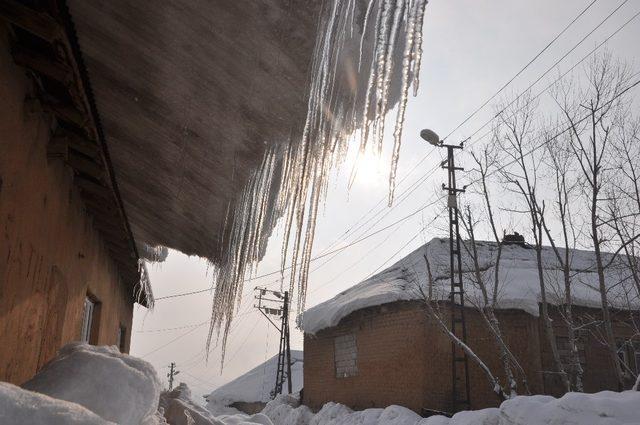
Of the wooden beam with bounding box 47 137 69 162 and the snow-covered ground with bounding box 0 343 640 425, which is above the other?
the wooden beam with bounding box 47 137 69 162

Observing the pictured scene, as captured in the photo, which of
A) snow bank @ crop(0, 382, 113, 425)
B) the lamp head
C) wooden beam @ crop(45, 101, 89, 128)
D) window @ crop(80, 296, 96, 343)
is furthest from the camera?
the lamp head

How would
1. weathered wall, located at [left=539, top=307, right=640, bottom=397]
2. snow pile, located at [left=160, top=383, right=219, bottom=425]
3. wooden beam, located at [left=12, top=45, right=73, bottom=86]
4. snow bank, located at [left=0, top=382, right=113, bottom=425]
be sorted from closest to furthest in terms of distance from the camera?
snow bank, located at [left=0, top=382, right=113, bottom=425] → wooden beam, located at [left=12, top=45, right=73, bottom=86] → snow pile, located at [left=160, top=383, right=219, bottom=425] → weathered wall, located at [left=539, top=307, right=640, bottom=397]

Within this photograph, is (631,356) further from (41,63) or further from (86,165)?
(41,63)

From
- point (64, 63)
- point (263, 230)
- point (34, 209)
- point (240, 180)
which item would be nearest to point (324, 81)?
point (64, 63)

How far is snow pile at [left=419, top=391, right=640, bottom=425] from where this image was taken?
6121 millimetres

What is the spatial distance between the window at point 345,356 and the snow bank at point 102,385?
14941mm

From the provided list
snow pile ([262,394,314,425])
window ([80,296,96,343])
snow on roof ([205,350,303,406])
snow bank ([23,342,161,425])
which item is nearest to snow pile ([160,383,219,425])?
snow bank ([23,342,161,425])

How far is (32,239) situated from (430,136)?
11557mm

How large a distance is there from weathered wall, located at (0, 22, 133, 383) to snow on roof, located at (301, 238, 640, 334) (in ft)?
36.2

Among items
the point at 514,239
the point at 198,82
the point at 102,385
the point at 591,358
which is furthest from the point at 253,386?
the point at 102,385

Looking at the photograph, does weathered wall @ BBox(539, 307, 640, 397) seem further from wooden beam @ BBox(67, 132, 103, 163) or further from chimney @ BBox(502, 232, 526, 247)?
wooden beam @ BBox(67, 132, 103, 163)

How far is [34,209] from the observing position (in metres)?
3.92

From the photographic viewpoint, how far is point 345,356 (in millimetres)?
17906

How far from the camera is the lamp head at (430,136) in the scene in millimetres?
13975
